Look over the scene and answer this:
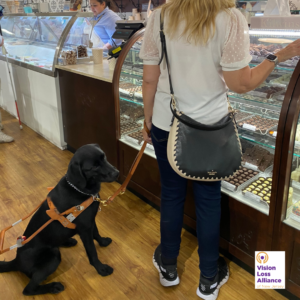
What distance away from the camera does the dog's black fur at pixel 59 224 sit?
1763 mm

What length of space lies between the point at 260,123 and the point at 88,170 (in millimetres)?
1143

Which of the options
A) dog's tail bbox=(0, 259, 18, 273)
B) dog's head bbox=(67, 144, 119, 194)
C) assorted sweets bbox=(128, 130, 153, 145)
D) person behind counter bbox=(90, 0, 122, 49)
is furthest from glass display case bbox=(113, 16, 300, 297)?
person behind counter bbox=(90, 0, 122, 49)

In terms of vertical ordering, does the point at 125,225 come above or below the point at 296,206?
below

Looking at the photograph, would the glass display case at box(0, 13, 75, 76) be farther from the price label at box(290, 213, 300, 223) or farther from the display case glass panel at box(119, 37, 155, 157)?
the price label at box(290, 213, 300, 223)

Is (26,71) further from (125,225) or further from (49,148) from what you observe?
(125,225)

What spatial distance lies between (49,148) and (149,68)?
9.07 ft

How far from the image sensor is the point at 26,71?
13.5 feet

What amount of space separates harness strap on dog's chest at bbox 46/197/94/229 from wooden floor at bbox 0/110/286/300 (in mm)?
412

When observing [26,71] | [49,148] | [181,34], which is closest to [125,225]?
[181,34]

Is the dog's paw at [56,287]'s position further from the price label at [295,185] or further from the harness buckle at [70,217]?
the price label at [295,185]

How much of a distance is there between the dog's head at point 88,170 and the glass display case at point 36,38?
2.09 metres

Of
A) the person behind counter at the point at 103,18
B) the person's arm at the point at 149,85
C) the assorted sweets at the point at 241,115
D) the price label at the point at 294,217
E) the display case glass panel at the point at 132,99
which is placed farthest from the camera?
the person behind counter at the point at 103,18

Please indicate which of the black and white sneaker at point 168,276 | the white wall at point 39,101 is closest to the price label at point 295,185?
the black and white sneaker at point 168,276

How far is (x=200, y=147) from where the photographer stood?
1415 mm
